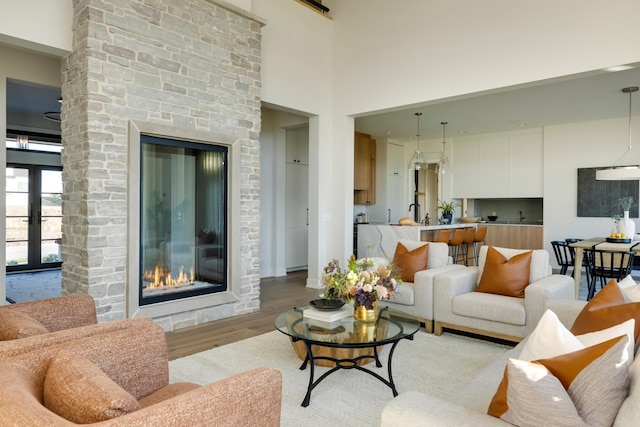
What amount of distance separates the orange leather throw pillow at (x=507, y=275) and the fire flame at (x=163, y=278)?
9.87 ft

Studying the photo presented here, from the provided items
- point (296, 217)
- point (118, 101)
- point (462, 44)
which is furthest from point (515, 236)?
point (118, 101)

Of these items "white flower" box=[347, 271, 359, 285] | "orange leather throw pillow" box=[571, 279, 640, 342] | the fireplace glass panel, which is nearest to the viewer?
"orange leather throw pillow" box=[571, 279, 640, 342]

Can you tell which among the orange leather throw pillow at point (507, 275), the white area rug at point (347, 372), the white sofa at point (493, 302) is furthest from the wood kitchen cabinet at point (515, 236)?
the white area rug at point (347, 372)

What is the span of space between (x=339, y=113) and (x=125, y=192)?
3.48 meters

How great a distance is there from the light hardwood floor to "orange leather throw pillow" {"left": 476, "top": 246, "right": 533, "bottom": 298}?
85.8 inches

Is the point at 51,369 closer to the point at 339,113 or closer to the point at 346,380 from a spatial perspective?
the point at 346,380

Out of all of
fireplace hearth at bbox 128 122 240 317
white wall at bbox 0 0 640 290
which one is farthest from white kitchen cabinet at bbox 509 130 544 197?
fireplace hearth at bbox 128 122 240 317

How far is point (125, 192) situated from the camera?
3891 millimetres

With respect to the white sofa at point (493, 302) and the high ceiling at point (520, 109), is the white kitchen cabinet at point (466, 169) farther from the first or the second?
the white sofa at point (493, 302)

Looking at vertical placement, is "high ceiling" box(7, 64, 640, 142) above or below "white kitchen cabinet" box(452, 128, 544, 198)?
above

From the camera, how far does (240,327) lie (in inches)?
171

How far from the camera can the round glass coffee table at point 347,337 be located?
2.62m

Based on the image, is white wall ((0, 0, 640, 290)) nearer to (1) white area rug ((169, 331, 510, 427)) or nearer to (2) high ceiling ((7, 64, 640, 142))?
(2) high ceiling ((7, 64, 640, 142))

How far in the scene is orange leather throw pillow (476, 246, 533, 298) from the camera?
3734 millimetres
